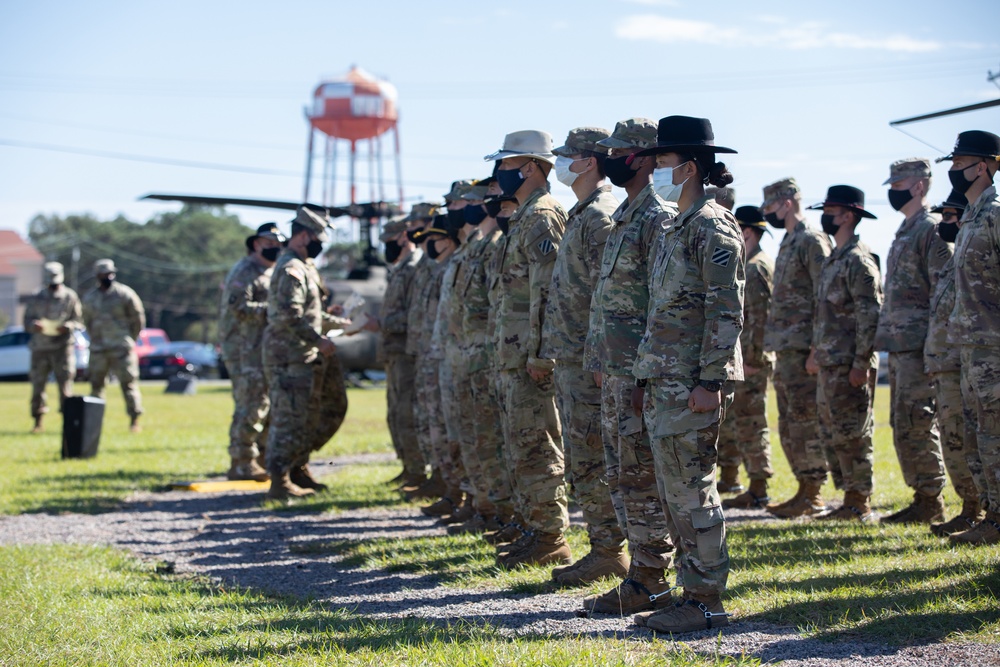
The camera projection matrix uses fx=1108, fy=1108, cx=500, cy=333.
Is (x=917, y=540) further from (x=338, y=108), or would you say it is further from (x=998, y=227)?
(x=338, y=108)

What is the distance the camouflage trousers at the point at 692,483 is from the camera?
5105 mm

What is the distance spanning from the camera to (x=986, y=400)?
6.34m

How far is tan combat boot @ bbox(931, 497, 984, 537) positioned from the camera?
7449 millimetres

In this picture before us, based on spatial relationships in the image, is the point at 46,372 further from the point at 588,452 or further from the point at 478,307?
the point at 588,452

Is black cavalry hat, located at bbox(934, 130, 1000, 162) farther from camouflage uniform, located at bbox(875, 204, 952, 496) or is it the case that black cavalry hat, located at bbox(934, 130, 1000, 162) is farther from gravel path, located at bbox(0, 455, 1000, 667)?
gravel path, located at bbox(0, 455, 1000, 667)

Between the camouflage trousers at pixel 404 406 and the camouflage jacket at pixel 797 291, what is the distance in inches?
144

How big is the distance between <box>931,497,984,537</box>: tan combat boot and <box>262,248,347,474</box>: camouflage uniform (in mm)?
5794

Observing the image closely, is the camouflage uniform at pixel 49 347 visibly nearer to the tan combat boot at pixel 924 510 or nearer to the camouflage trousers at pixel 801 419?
the camouflage trousers at pixel 801 419

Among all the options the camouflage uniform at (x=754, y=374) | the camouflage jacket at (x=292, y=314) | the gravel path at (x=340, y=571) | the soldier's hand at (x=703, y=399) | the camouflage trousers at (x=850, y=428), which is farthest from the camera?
the camouflage jacket at (x=292, y=314)

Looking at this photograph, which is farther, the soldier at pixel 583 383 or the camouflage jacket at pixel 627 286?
the soldier at pixel 583 383

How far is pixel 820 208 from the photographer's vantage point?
8.84 m

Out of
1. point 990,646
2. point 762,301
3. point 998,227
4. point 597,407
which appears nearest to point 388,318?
point 762,301

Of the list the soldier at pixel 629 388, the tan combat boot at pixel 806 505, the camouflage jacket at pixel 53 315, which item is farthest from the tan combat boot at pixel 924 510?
the camouflage jacket at pixel 53 315

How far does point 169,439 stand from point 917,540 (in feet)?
39.8
